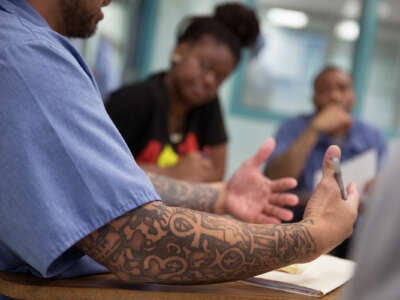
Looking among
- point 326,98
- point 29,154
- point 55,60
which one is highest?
point 55,60

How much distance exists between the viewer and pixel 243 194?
1.31 metres

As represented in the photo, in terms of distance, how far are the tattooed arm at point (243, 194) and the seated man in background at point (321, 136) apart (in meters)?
1.11

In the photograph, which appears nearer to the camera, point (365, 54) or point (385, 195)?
point (385, 195)

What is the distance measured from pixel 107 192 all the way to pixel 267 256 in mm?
253

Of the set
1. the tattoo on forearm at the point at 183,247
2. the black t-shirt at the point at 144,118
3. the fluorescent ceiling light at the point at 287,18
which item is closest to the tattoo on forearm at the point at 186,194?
the tattoo on forearm at the point at 183,247

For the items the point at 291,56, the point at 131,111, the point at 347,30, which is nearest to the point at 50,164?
the point at 131,111

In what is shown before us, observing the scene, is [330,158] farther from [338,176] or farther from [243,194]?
[243,194]

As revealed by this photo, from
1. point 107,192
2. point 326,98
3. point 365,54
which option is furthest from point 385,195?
point 365,54

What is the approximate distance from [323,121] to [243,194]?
1287 millimetres

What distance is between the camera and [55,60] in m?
0.81

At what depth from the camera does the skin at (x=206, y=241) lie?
31.5 inches

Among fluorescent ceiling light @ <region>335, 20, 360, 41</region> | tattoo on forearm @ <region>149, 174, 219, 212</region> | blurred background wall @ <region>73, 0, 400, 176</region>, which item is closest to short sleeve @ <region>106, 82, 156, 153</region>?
tattoo on forearm @ <region>149, 174, 219, 212</region>

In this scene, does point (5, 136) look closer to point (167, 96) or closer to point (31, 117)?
point (31, 117)

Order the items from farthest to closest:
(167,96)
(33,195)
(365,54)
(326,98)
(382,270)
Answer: (365,54), (326,98), (167,96), (33,195), (382,270)
